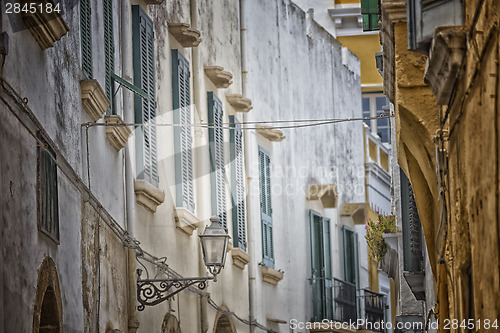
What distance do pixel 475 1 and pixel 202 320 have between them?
10122mm

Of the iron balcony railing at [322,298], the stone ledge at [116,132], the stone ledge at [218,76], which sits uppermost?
the stone ledge at [218,76]

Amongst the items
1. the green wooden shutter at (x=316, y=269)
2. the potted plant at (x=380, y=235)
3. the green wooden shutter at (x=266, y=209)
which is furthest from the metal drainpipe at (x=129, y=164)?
the green wooden shutter at (x=316, y=269)

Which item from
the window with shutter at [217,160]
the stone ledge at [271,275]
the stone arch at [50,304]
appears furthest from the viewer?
the stone ledge at [271,275]

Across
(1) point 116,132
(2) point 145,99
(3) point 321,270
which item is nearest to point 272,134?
(3) point 321,270

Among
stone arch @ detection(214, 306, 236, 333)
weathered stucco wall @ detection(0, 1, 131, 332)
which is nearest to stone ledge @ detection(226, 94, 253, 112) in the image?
stone arch @ detection(214, 306, 236, 333)

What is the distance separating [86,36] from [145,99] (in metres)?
2.79

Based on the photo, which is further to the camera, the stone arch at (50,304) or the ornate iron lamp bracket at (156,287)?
the ornate iron lamp bracket at (156,287)

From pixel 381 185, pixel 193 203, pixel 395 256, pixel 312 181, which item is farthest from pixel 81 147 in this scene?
pixel 381 185

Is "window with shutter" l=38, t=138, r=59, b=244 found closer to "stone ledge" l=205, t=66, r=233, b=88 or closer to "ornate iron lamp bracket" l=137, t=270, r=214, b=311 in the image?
"ornate iron lamp bracket" l=137, t=270, r=214, b=311

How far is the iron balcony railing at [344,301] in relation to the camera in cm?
2554

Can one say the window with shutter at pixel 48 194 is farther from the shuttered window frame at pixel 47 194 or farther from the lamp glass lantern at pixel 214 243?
the lamp glass lantern at pixel 214 243

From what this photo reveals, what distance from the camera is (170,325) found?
48.5ft

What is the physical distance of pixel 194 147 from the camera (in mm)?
17141

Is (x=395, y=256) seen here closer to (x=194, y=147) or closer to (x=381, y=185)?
(x=194, y=147)
